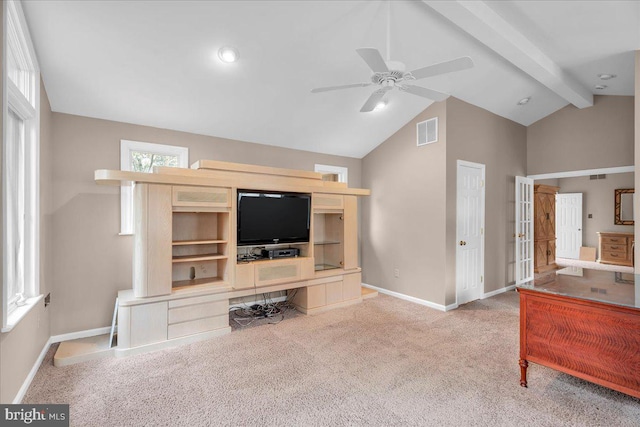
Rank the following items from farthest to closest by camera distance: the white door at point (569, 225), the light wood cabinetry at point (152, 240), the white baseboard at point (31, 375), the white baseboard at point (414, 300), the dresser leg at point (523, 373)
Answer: the white door at point (569, 225) < the white baseboard at point (414, 300) < the light wood cabinetry at point (152, 240) < the dresser leg at point (523, 373) < the white baseboard at point (31, 375)

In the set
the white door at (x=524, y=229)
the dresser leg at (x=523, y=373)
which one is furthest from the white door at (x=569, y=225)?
the dresser leg at (x=523, y=373)

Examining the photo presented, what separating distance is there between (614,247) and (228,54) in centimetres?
959

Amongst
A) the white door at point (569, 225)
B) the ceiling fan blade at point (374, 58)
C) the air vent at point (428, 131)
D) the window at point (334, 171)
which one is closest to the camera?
the ceiling fan blade at point (374, 58)

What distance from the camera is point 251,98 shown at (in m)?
3.76

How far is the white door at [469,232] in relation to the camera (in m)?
4.67

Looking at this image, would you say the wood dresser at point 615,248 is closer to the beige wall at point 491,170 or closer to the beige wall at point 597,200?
the beige wall at point 597,200

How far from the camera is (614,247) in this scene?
7.61m

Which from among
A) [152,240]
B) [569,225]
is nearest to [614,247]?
[569,225]

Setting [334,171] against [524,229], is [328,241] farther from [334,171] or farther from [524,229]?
[524,229]

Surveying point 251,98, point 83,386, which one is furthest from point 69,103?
point 83,386

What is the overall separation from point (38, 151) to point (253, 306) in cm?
304

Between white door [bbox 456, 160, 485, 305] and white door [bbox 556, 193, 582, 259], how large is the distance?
5470 millimetres

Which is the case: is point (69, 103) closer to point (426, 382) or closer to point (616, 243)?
point (426, 382)

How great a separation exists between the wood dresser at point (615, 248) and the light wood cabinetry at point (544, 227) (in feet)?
5.70
